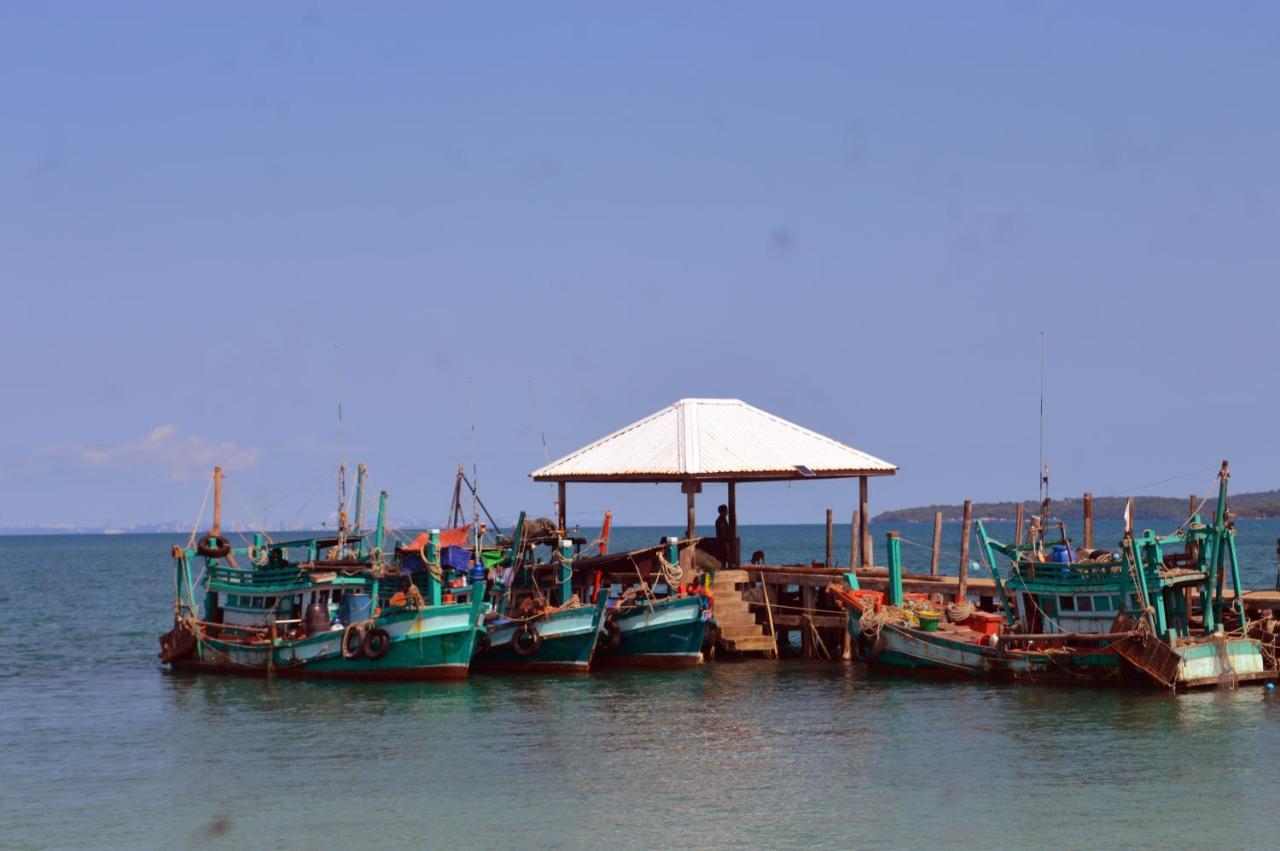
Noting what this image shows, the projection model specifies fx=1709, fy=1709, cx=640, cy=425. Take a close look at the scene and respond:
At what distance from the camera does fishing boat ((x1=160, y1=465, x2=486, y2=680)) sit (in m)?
36.5

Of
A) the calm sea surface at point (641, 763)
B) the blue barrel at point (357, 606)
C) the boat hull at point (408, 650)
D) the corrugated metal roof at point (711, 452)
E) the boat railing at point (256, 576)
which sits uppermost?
the corrugated metal roof at point (711, 452)

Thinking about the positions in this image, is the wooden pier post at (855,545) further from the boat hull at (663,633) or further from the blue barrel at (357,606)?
Result: the blue barrel at (357,606)

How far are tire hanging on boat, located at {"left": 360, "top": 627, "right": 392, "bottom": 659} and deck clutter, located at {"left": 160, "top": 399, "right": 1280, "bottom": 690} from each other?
0.17 feet

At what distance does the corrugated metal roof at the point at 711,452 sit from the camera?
4116 centimetres

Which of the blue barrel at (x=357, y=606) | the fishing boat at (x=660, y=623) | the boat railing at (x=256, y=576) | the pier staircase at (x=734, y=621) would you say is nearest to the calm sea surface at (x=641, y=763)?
the pier staircase at (x=734, y=621)

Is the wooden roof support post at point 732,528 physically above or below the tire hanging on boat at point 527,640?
above

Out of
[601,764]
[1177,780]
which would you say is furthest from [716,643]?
[1177,780]

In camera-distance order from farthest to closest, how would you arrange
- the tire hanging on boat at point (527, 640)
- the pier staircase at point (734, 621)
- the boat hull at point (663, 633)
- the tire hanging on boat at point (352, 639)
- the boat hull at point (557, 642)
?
the pier staircase at point (734, 621)
the boat hull at point (663, 633)
the tire hanging on boat at point (527, 640)
the boat hull at point (557, 642)
the tire hanging on boat at point (352, 639)

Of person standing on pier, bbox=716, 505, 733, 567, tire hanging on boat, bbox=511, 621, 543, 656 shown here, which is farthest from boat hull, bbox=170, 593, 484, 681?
person standing on pier, bbox=716, 505, 733, 567

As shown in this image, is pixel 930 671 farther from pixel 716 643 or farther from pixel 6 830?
pixel 6 830

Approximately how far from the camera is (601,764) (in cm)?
2705

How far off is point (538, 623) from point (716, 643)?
4595 millimetres

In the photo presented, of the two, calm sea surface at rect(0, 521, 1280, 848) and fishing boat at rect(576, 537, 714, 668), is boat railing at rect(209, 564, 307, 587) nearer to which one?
calm sea surface at rect(0, 521, 1280, 848)

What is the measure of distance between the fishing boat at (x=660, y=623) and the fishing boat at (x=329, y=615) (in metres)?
3.10
